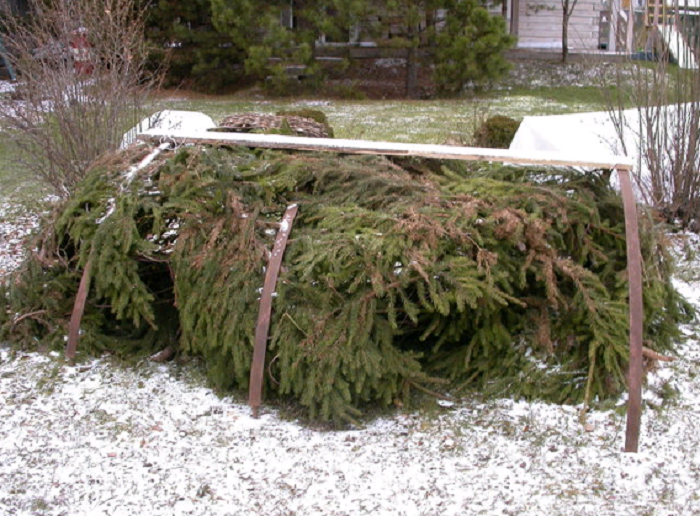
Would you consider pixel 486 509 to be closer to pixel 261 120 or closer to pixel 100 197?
pixel 100 197

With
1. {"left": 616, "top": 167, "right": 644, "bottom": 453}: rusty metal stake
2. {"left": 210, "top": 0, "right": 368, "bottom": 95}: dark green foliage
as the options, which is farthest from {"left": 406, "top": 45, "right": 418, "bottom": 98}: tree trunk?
{"left": 616, "top": 167, "right": 644, "bottom": 453}: rusty metal stake

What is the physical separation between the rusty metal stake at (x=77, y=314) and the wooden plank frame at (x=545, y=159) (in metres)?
1.08

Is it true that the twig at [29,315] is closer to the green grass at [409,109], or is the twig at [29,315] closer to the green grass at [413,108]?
the green grass at [409,109]

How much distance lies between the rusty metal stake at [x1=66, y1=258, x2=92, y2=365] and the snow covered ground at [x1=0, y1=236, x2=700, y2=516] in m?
0.24

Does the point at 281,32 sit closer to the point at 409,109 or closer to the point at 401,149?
the point at 409,109

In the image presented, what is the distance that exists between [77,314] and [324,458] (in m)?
1.83

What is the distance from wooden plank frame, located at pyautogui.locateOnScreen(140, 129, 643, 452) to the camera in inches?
154

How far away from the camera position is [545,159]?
4.52m

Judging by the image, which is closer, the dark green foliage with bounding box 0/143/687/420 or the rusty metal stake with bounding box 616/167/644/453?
the rusty metal stake with bounding box 616/167/644/453

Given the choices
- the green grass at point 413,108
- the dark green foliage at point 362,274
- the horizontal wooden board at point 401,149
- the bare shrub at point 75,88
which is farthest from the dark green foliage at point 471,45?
the horizontal wooden board at point 401,149

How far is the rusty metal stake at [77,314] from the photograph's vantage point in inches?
187

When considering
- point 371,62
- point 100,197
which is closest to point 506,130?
point 100,197

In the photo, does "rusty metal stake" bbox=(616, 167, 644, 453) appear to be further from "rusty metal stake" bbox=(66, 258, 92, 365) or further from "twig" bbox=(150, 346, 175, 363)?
"rusty metal stake" bbox=(66, 258, 92, 365)

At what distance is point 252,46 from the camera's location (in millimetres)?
17125
